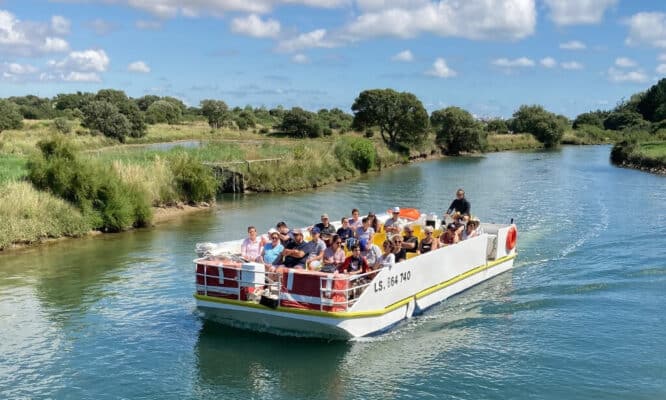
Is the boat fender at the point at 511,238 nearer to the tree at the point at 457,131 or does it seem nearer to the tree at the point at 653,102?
the tree at the point at 457,131

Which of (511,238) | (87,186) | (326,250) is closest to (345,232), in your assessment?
(326,250)

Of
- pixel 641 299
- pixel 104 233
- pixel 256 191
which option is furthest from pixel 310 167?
pixel 641 299

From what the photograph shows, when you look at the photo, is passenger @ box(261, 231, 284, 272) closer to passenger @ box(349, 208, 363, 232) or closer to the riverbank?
passenger @ box(349, 208, 363, 232)

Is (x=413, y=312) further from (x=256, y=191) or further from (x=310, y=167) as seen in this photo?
(x=310, y=167)

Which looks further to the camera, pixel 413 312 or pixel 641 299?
pixel 641 299

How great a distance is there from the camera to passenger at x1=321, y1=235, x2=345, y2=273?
1441 cm

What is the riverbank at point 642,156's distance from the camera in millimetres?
53456

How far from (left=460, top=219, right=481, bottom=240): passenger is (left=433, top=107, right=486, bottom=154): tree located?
6096 centimetres

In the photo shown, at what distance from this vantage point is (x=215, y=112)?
9494 centimetres

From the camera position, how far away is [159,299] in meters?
16.7

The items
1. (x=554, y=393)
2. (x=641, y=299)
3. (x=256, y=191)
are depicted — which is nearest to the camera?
(x=554, y=393)

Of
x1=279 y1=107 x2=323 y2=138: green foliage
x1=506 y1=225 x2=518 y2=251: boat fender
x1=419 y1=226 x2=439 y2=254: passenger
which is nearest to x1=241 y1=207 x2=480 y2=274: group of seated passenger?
x1=419 y1=226 x2=439 y2=254: passenger

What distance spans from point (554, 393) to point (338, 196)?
28.1m

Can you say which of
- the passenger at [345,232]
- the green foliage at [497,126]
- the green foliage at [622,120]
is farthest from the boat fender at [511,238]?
the green foliage at [622,120]
